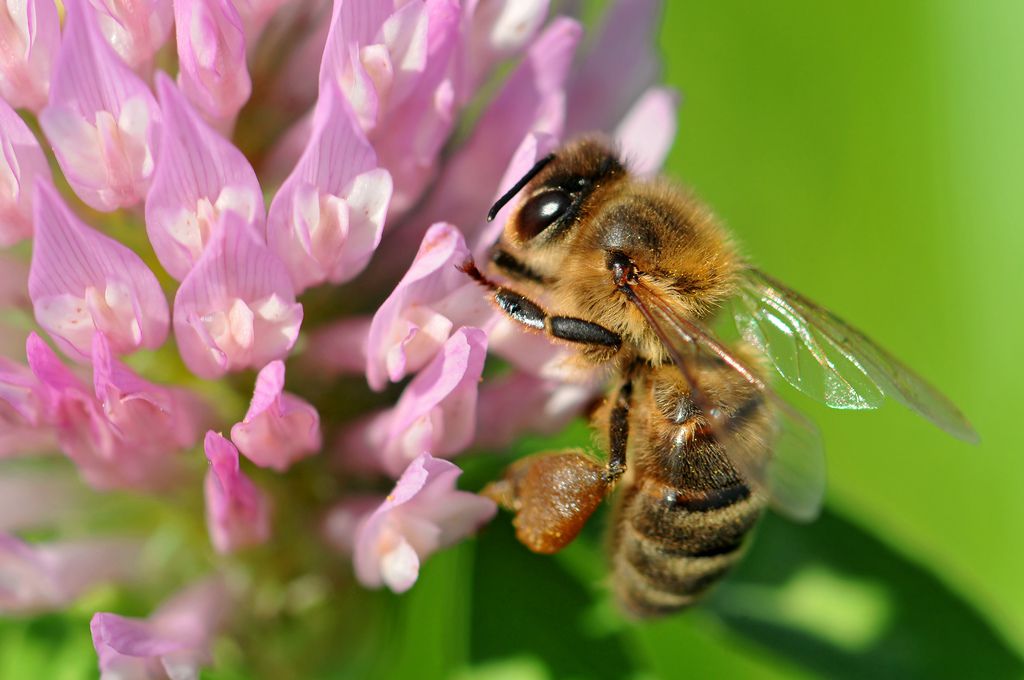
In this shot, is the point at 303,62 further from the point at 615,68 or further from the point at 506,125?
the point at 615,68

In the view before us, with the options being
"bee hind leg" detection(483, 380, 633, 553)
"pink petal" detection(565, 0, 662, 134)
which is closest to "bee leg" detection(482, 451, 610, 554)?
"bee hind leg" detection(483, 380, 633, 553)

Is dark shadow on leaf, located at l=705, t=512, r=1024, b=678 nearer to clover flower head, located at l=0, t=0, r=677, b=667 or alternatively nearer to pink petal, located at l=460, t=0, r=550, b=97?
clover flower head, located at l=0, t=0, r=677, b=667

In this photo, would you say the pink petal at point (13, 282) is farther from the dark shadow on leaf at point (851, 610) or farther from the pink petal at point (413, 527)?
the dark shadow on leaf at point (851, 610)

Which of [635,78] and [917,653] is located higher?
[635,78]

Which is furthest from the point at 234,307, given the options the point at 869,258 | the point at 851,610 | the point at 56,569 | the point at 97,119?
the point at 869,258

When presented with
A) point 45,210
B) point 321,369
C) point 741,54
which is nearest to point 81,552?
point 321,369

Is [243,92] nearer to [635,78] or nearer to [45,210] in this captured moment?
[45,210]

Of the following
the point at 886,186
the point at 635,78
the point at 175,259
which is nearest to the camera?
the point at 175,259
